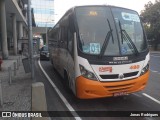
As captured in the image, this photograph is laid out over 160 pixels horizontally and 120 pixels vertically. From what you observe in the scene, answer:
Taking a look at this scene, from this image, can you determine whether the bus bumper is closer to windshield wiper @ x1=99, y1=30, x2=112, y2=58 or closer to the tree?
windshield wiper @ x1=99, y1=30, x2=112, y2=58

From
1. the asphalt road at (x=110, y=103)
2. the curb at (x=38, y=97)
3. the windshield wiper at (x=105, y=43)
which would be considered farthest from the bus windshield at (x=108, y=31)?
the curb at (x=38, y=97)

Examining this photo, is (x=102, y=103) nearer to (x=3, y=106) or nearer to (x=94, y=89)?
(x=94, y=89)

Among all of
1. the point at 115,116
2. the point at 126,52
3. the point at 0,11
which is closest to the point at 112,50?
the point at 126,52

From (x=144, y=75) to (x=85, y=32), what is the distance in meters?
2.22

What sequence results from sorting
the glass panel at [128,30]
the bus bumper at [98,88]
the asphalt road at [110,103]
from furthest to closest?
the glass panel at [128,30] → the asphalt road at [110,103] → the bus bumper at [98,88]

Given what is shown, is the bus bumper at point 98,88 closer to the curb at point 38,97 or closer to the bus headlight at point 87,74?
the bus headlight at point 87,74

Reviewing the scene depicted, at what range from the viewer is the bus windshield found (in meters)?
7.42

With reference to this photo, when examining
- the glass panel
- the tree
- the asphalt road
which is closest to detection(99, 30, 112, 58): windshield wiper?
the glass panel

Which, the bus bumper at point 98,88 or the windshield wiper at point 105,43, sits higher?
the windshield wiper at point 105,43

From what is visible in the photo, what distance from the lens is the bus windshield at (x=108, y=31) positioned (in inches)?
292

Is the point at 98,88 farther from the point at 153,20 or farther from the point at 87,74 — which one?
the point at 153,20

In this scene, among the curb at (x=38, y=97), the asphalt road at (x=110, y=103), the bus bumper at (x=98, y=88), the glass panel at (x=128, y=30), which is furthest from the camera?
the glass panel at (x=128, y=30)

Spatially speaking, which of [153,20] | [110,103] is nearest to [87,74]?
[110,103]

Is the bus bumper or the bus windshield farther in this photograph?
the bus windshield
